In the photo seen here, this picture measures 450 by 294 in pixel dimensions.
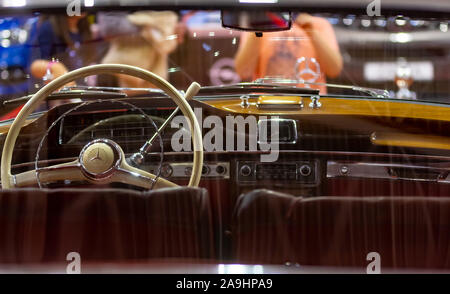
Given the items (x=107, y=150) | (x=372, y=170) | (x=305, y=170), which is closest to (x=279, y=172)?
(x=305, y=170)

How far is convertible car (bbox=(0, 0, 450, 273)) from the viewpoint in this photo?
1.24 m

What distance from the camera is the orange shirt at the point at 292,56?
2465 millimetres

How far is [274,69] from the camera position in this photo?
255cm

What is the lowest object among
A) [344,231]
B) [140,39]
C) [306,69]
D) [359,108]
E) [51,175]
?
[344,231]

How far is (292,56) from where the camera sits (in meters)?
2.52

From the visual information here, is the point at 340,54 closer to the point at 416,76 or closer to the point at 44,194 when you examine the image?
the point at 416,76

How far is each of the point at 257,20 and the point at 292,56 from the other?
764 mm

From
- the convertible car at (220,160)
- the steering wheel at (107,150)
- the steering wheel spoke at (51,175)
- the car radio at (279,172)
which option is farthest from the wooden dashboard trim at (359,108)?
the steering wheel spoke at (51,175)

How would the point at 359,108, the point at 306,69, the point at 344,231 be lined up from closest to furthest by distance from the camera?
the point at 344,231
the point at 359,108
the point at 306,69

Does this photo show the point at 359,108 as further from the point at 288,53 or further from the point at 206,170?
the point at 206,170

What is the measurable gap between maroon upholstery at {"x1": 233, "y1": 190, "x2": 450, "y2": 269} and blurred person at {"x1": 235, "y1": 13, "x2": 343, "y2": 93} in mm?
1237

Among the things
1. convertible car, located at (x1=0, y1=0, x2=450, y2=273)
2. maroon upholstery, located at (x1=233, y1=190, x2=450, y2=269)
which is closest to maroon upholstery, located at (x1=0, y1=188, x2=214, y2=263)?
convertible car, located at (x1=0, y1=0, x2=450, y2=273)

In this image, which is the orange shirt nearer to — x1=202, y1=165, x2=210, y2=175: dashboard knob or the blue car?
x1=202, y1=165, x2=210, y2=175: dashboard knob
